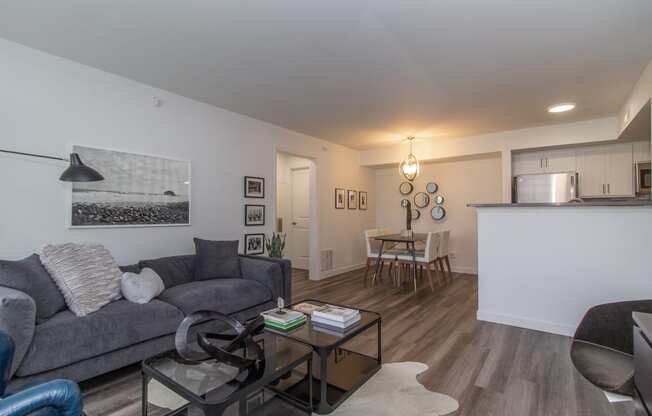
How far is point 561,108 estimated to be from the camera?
3842mm

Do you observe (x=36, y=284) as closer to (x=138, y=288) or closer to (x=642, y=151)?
(x=138, y=288)

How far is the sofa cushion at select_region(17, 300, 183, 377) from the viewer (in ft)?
5.71

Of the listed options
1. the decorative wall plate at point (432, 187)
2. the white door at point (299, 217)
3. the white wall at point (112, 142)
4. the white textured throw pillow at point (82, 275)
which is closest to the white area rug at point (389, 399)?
the white textured throw pillow at point (82, 275)

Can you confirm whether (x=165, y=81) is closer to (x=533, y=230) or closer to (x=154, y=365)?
(x=154, y=365)

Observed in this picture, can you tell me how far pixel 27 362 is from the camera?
1682 mm

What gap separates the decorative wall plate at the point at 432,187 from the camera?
6.18 m

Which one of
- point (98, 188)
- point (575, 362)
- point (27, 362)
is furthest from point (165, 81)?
point (575, 362)

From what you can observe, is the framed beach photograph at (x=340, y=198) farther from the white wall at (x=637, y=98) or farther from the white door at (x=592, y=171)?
the white wall at (x=637, y=98)

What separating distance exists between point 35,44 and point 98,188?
116cm

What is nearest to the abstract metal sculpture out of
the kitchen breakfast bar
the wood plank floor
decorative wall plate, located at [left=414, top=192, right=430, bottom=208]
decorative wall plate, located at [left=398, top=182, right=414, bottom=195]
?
the wood plank floor

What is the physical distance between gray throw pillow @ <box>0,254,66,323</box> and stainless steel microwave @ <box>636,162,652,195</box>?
21.2ft

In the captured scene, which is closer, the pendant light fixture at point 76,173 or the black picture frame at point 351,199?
the pendant light fixture at point 76,173

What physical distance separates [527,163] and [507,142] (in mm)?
615

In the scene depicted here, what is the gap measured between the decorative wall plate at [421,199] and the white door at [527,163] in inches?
62.0
